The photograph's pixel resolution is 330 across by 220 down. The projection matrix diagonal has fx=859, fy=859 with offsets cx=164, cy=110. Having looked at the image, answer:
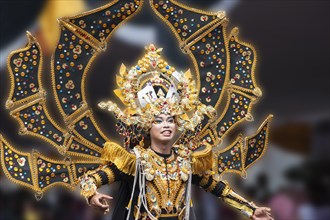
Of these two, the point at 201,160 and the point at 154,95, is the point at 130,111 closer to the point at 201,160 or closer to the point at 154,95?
the point at 154,95

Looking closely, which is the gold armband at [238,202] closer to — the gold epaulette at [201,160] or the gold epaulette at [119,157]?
the gold epaulette at [201,160]

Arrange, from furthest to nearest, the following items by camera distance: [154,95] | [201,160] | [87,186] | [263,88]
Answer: [263,88]
[201,160]
[154,95]
[87,186]

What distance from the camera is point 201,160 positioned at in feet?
15.0

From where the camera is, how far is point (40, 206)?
6.60 meters

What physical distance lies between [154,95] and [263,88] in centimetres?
254

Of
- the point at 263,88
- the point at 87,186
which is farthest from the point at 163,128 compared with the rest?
the point at 263,88

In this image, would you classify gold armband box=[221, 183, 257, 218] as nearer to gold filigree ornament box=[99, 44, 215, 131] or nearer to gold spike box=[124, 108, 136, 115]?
gold filigree ornament box=[99, 44, 215, 131]

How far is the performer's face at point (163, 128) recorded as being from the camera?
442 cm

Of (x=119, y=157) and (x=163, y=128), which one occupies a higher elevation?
(x=163, y=128)

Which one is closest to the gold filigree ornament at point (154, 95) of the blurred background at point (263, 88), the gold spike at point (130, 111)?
the gold spike at point (130, 111)

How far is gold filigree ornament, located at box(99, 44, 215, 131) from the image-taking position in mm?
4434

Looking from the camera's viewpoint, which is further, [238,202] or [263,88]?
[263,88]

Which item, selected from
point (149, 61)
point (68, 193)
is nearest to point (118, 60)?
point (68, 193)

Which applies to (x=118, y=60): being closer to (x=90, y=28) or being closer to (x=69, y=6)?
(x=69, y=6)
